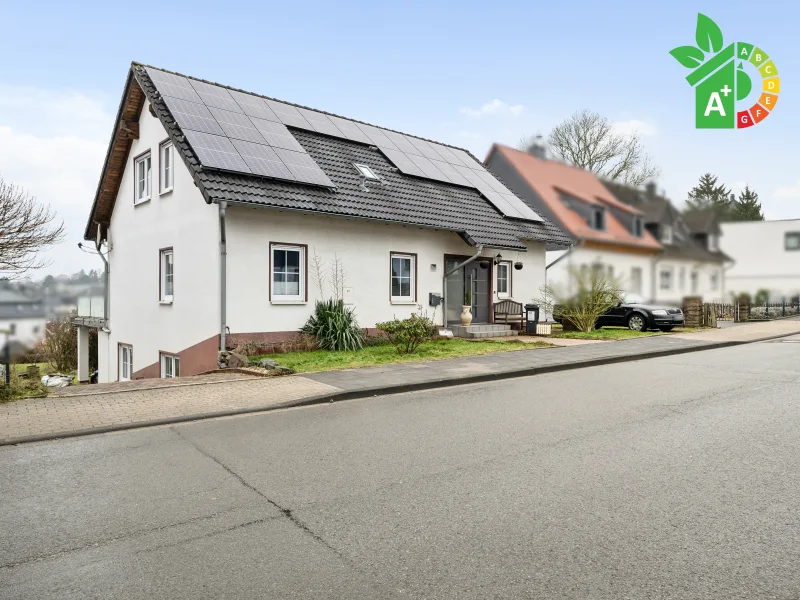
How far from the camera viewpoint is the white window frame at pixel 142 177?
17453 millimetres

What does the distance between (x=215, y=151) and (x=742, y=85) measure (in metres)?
10.7

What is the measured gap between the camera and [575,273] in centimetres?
1925

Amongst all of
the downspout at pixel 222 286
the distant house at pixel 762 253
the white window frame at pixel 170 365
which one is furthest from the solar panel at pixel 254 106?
the distant house at pixel 762 253

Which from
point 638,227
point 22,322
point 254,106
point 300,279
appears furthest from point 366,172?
point 22,322

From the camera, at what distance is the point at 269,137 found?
15719 millimetres

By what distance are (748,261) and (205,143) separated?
11399 millimetres

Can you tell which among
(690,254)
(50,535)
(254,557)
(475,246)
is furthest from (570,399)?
(475,246)

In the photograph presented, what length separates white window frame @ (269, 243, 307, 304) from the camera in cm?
1431

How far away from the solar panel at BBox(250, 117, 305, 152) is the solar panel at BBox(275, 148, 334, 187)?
27 centimetres

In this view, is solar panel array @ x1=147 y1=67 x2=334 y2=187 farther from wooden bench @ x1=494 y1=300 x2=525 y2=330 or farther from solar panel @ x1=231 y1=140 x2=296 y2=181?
wooden bench @ x1=494 y1=300 x2=525 y2=330

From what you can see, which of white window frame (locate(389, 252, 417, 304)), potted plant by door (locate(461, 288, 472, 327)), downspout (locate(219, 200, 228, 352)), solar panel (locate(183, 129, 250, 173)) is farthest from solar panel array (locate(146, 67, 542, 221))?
potted plant by door (locate(461, 288, 472, 327))

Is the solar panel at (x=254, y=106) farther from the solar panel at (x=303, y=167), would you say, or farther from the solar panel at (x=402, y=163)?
the solar panel at (x=402, y=163)

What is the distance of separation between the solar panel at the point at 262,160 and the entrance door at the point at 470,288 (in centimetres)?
627

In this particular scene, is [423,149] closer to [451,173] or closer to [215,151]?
[451,173]
